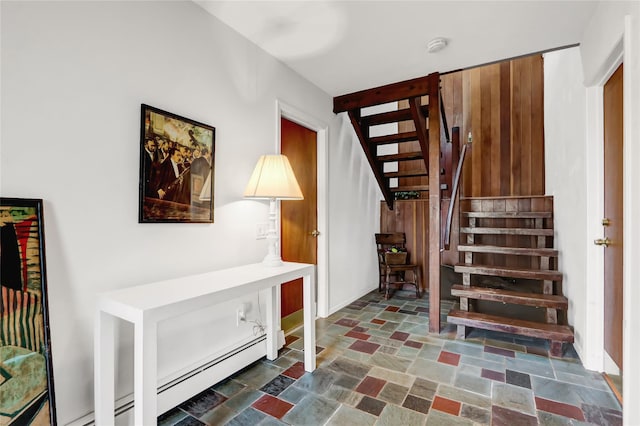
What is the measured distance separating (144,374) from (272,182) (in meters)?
1.26

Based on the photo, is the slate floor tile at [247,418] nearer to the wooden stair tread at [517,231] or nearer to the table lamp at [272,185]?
the table lamp at [272,185]

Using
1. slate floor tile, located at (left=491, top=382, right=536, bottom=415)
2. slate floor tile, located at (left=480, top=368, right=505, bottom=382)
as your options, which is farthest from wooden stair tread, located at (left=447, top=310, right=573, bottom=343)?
slate floor tile, located at (left=491, top=382, right=536, bottom=415)

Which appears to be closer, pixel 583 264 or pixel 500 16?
pixel 500 16

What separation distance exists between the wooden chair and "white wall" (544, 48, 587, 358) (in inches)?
65.4

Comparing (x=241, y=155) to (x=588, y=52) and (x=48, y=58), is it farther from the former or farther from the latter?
(x=588, y=52)

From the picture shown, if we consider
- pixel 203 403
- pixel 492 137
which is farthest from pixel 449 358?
pixel 492 137

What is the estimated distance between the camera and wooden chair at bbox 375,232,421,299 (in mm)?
4055

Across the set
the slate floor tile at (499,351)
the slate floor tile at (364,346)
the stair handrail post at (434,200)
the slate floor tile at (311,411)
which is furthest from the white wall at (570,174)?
the slate floor tile at (311,411)

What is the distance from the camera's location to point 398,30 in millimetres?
2195

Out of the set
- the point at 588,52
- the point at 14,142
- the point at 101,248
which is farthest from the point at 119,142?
the point at 588,52

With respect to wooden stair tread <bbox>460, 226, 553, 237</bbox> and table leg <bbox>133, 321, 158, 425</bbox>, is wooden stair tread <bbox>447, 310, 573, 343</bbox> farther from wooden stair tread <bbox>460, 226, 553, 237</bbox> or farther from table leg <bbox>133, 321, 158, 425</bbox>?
table leg <bbox>133, 321, 158, 425</bbox>

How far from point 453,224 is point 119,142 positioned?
3.59 metres

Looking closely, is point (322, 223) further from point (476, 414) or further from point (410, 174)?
point (476, 414)

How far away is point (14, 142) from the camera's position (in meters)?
1.20
